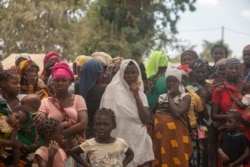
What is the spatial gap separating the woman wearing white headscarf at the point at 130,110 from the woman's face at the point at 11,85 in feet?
3.25

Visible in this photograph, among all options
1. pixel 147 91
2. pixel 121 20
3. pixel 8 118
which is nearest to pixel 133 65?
pixel 147 91

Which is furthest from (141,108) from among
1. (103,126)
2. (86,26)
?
(86,26)

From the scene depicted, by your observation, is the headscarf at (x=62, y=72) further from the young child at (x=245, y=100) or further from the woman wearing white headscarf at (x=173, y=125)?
the young child at (x=245, y=100)

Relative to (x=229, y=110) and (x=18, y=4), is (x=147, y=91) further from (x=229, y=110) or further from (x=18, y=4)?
(x=18, y=4)

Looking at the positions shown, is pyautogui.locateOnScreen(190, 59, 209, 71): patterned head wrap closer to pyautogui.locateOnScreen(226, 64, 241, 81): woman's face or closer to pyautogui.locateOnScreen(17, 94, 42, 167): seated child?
pyautogui.locateOnScreen(226, 64, 241, 81): woman's face

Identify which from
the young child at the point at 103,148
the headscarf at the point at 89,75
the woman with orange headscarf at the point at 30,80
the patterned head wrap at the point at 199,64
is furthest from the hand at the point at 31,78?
the patterned head wrap at the point at 199,64

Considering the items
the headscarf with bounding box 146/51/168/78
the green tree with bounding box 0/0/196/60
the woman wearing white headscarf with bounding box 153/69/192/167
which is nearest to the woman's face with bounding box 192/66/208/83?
the headscarf with bounding box 146/51/168/78

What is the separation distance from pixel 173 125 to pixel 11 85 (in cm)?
204

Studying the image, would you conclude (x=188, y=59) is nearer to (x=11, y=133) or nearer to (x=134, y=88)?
(x=134, y=88)

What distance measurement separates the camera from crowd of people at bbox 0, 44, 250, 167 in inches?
203

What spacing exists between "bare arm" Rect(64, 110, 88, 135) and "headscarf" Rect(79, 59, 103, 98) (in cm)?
71

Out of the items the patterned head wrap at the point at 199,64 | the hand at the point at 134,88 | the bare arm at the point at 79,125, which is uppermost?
the patterned head wrap at the point at 199,64

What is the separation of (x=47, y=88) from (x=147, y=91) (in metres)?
1.34

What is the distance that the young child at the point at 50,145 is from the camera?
477 cm
